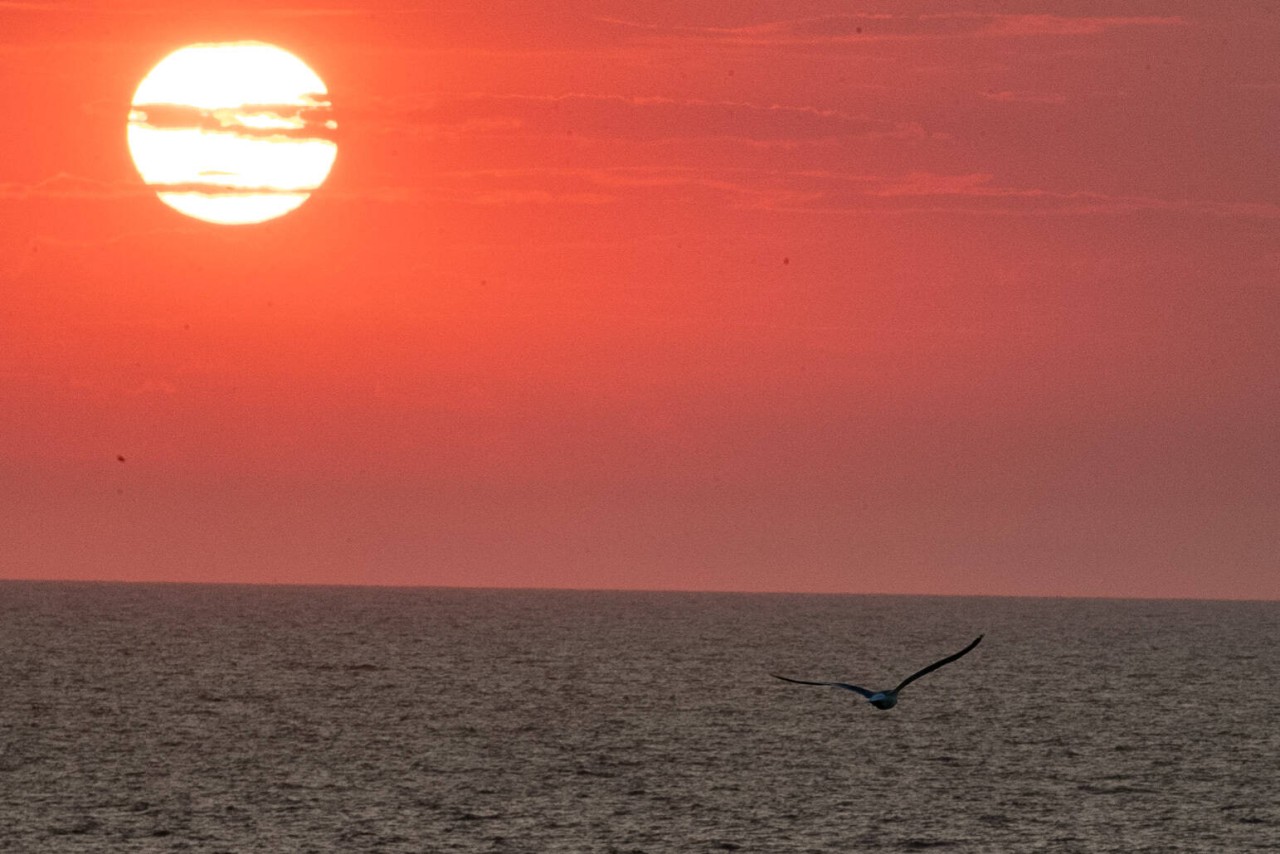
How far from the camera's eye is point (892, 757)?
106 m

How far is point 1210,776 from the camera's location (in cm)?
9769

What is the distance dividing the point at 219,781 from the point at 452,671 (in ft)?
290

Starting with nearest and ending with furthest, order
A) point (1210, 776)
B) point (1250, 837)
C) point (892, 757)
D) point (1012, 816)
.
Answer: point (1250, 837) → point (1012, 816) → point (1210, 776) → point (892, 757)

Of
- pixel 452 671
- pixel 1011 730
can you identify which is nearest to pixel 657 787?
pixel 1011 730

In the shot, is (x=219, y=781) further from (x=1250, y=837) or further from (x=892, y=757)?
(x=1250, y=837)

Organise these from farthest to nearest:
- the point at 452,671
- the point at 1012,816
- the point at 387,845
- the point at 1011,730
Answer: the point at 452,671, the point at 1011,730, the point at 1012,816, the point at 387,845

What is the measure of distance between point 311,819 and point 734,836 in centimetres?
1895

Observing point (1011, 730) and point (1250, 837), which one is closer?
point (1250, 837)

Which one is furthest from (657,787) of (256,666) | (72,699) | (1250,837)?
(256,666)

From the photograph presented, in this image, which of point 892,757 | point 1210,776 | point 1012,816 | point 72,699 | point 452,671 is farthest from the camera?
point 452,671

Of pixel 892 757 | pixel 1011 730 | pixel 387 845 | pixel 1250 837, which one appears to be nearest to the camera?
pixel 387 845

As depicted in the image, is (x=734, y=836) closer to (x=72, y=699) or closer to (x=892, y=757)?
(x=892, y=757)

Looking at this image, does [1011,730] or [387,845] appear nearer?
[387,845]

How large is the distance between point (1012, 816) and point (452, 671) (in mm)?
103521
